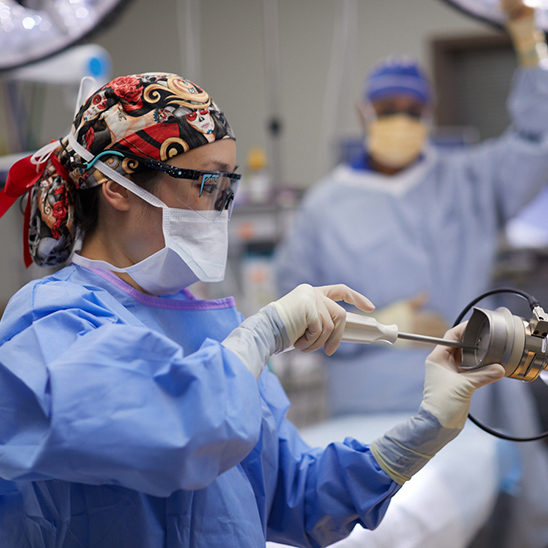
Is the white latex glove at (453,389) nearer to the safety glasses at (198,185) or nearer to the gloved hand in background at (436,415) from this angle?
the gloved hand in background at (436,415)

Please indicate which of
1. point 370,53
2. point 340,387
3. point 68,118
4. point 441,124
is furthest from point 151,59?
point 340,387

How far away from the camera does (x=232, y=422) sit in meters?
0.70

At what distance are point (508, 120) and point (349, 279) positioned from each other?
294 centimetres

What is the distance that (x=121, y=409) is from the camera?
668mm

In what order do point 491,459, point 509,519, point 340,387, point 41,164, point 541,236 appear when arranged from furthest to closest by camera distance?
point 541,236
point 340,387
point 509,519
point 491,459
point 41,164

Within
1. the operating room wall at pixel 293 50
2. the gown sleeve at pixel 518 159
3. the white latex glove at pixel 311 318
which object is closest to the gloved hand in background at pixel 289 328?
the white latex glove at pixel 311 318

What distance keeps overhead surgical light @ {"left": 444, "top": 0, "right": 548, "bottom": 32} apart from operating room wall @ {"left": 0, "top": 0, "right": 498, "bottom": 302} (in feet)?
8.13

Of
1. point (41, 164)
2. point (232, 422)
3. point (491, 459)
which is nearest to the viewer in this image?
point (232, 422)

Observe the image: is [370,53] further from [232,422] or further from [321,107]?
[232,422]

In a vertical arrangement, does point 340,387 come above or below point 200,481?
below

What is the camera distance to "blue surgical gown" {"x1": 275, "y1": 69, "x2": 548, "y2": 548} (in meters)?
2.11

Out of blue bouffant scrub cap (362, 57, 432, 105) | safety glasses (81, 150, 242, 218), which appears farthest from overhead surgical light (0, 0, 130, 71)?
blue bouffant scrub cap (362, 57, 432, 105)

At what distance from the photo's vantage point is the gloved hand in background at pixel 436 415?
0.89m

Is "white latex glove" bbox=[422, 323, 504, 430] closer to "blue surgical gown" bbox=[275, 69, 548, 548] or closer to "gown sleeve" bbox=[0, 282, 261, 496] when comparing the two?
"gown sleeve" bbox=[0, 282, 261, 496]
